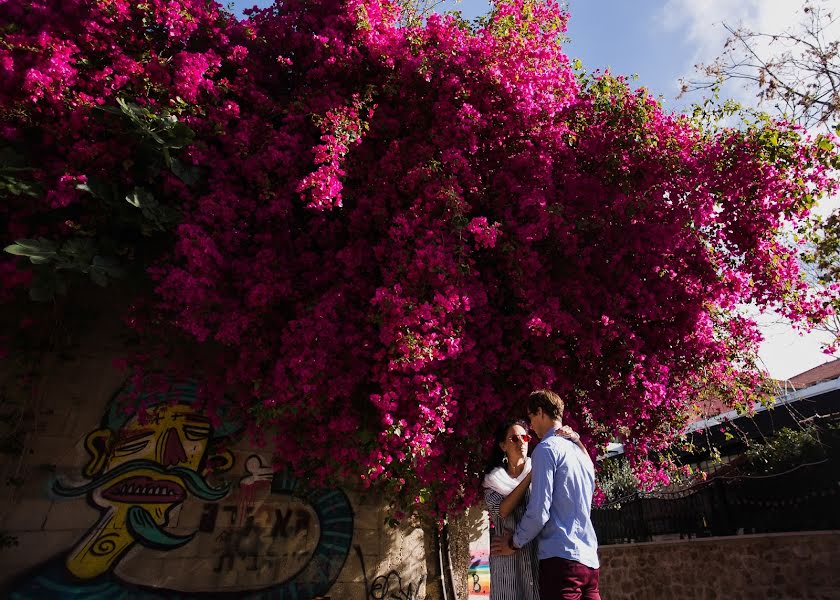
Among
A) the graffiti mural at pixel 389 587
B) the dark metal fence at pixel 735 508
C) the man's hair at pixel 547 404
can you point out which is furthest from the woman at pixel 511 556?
the dark metal fence at pixel 735 508

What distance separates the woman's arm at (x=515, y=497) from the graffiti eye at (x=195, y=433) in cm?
346

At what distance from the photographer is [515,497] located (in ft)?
10.4

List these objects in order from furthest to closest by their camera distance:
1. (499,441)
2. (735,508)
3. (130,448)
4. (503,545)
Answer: (735,508)
(130,448)
(499,441)
(503,545)

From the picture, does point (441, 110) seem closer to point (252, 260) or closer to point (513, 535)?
point (252, 260)

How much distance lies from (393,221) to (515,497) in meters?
2.71

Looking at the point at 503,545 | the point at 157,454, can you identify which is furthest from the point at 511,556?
the point at 157,454

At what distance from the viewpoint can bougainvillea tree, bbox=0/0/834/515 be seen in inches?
178

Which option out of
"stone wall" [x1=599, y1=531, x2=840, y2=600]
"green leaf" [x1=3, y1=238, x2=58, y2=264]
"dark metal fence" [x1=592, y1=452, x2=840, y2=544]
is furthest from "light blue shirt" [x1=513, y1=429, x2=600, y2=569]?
"dark metal fence" [x1=592, y1=452, x2=840, y2=544]

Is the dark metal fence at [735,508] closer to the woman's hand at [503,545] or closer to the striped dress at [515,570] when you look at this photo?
the striped dress at [515,570]

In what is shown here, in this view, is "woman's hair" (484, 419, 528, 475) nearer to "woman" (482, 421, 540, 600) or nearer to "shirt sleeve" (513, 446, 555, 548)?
"woman" (482, 421, 540, 600)

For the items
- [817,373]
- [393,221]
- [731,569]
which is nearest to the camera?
[393,221]

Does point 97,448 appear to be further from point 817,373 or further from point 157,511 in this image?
point 817,373

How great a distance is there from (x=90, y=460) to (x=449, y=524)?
3.73 m

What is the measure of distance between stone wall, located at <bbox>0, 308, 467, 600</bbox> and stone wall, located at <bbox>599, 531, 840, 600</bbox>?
7737mm
